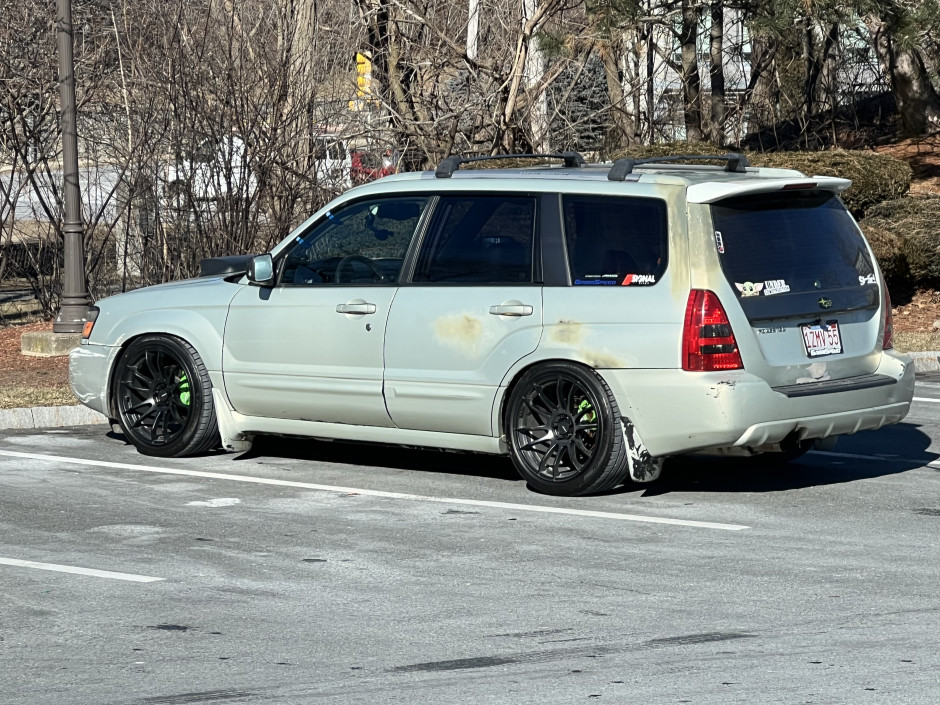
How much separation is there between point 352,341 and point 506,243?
1104 millimetres

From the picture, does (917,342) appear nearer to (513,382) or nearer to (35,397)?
(513,382)

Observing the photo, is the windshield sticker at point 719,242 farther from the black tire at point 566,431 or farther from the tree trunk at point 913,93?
the tree trunk at point 913,93

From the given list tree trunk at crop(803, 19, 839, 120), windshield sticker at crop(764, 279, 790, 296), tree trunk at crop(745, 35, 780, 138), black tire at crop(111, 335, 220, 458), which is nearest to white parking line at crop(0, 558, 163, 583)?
black tire at crop(111, 335, 220, 458)

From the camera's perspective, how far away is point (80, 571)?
691 centimetres

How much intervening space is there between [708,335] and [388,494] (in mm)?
2037

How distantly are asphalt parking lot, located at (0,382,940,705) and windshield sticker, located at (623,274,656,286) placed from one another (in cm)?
118

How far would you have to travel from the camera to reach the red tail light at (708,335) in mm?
7980

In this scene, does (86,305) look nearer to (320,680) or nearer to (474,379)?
(474,379)

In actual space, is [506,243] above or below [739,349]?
above

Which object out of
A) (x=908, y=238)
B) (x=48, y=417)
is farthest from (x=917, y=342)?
(x=48, y=417)

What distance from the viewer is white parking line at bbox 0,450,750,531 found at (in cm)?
792

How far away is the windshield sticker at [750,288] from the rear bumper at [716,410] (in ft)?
1.41

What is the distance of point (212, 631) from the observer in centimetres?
594

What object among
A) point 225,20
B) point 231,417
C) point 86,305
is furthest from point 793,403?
point 225,20
